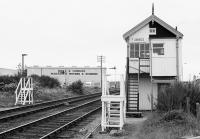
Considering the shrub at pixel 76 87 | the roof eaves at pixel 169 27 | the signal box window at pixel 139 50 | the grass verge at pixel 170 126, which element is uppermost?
the roof eaves at pixel 169 27

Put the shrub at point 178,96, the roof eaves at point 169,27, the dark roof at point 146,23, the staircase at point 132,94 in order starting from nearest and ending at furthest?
the shrub at point 178,96
the staircase at point 132,94
the roof eaves at point 169,27
the dark roof at point 146,23

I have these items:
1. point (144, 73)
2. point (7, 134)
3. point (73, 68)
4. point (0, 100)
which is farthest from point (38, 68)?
point (7, 134)

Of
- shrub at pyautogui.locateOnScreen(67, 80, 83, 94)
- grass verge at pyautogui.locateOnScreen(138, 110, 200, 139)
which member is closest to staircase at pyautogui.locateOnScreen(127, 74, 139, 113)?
grass verge at pyautogui.locateOnScreen(138, 110, 200, 139)

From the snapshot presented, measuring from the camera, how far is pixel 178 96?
47.8ft

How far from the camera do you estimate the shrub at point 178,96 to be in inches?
569

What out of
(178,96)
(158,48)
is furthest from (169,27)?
(178,96)

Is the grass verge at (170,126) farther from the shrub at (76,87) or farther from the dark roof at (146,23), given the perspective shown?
the shrub at (76,87)

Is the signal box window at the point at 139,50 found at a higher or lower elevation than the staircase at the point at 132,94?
higher

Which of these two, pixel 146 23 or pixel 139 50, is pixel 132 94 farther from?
pixel 146 23

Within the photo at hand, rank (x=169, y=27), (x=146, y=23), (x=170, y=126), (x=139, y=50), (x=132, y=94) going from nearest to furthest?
(x=170, y=126), (x=132, y=94), (x=169, y=27), (x=146, y=23), (x=139, y=50)

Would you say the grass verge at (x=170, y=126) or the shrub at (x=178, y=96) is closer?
the grass verge at (x=170, y=126)

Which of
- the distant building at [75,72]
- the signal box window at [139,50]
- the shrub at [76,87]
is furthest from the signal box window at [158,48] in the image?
the distant building at [75,72]

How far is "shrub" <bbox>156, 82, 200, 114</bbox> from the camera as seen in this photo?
47.4ft

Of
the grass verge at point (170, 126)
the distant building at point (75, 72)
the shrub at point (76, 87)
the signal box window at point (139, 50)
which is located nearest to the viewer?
the grass verge at point (170, 126)
